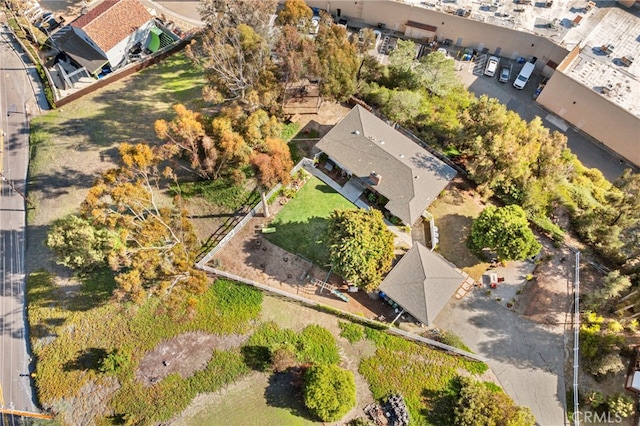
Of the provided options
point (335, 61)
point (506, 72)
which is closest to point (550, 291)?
point (506, 72)

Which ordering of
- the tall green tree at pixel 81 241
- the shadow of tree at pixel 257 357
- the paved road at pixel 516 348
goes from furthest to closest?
1. the shadow of tree at pixel 257 357
2. the paved road at pixel 516 348
3. the tall green tree at pixel 81 241

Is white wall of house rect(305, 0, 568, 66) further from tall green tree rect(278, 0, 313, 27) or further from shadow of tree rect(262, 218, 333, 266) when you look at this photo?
shadow of tree rect(262, 218, 333, 266)

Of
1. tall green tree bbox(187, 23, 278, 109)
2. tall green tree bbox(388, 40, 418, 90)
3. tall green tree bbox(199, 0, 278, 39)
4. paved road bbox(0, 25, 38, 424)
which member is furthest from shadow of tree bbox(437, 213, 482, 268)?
paved road bbox(0, 25, 38, 424)

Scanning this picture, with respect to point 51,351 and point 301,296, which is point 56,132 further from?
point 301,296

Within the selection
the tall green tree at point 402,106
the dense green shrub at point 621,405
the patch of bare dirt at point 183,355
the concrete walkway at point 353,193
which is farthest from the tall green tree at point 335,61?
the dense green shrub at point 621,405

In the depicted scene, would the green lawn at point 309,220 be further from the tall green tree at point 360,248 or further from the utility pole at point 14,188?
the utility pole at point 14,188

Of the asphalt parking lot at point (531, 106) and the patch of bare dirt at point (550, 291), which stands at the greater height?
the asphalt parking lot at point (531, 106)
